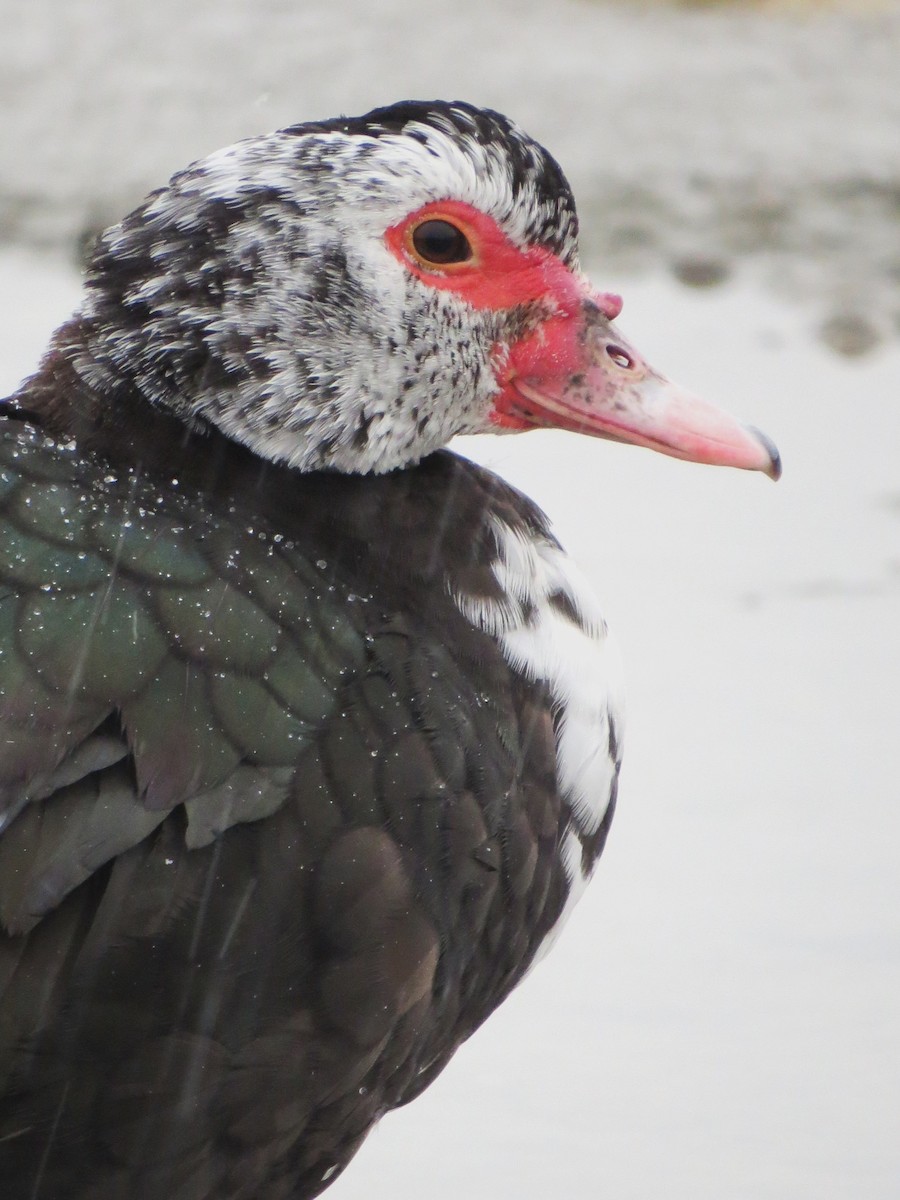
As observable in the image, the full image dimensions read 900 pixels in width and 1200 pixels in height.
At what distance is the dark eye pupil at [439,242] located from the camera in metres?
2.63

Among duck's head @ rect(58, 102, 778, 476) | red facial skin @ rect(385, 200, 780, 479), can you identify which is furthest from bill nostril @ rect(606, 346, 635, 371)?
duck's head @ rect(58, 102, 778, 476)

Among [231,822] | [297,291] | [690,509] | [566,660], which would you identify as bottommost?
[231,822]

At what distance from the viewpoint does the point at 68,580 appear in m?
2.31

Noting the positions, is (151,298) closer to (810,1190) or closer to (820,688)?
(810,1190)

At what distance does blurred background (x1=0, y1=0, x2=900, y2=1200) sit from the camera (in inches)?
123

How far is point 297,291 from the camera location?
2.53 m

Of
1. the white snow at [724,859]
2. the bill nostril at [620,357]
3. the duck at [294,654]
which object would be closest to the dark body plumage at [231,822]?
the duck at [294,654]

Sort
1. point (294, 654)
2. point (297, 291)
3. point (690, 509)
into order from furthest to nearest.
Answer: point (690, 509), point (297, 291), point (294, 654)

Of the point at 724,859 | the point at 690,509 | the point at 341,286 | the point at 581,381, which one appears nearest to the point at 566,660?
the point at 581,381

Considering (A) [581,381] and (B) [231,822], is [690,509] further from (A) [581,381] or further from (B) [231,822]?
(B) [231,822]

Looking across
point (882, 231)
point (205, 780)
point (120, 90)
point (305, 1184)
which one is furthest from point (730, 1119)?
point (120, 90)

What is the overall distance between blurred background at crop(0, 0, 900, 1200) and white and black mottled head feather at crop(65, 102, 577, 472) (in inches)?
46.2

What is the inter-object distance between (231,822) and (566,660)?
60 cm

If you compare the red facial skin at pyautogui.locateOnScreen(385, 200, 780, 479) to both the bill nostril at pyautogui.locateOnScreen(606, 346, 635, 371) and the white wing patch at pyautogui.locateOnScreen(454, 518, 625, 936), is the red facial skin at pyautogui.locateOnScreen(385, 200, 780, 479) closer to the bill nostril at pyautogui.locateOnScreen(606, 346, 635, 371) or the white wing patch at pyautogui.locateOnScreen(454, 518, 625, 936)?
the bill nostril at pyautogui.locateOnScreen(606, 346, 635, 371)
